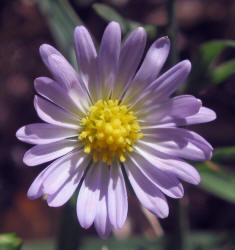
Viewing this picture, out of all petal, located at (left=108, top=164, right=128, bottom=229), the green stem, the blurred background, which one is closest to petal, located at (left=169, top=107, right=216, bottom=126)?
petal, located at (left=108, top=164, right=128, bottom=229)

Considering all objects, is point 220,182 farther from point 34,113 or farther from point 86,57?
point 34,113

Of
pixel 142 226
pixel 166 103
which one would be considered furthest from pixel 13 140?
pixel 166 103

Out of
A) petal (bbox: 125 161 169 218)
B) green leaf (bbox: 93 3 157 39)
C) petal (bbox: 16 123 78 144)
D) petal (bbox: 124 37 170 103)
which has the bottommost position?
petal (bbox: 125 161 169 218)

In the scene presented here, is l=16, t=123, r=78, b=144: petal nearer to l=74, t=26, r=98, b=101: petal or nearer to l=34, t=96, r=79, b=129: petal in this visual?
l=34, t=96, r=79, b=129: petal

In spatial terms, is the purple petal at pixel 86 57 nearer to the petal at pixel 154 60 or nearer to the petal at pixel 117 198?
the petal at pixel 154 60

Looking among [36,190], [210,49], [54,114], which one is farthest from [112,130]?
[210,49]

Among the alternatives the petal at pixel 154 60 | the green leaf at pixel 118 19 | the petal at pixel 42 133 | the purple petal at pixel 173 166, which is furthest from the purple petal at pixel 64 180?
the green leaf at pixel 118 19
